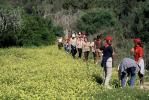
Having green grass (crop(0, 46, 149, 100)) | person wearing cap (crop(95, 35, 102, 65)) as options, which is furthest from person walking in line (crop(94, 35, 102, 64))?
green grass (crop(0, 46, 149, 100))

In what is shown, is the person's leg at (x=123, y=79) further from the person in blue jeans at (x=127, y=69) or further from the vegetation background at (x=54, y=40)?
the vegetation background at (x=54, y=40)

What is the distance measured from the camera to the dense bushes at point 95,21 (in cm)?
7181

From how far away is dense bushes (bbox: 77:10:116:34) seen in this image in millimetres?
71812

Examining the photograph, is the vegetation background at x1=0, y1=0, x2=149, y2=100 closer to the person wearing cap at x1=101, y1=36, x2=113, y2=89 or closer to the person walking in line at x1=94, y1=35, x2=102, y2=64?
the person wearing cap at x1=101, y1=36, x2=113, y2=89

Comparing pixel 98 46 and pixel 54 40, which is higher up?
pixel 98 46

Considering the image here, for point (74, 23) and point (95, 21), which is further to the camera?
point (74, 23)

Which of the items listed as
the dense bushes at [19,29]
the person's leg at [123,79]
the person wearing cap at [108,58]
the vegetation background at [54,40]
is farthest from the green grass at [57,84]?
the dense bushes at [19,29]

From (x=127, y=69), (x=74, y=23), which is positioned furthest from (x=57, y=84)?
(x=74, y=23)

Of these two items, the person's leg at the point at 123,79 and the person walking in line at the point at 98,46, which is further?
the person walking in line at the point at 98,46

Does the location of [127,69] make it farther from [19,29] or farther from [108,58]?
[19,29]

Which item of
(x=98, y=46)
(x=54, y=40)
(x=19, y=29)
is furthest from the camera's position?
(x=54, y=40)

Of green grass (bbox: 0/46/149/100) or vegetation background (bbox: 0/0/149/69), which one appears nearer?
green grass (bbox: 0/46/149/100)

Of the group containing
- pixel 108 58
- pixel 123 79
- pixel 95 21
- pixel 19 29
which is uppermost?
pixel 108 58

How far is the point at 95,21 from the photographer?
73.8m
